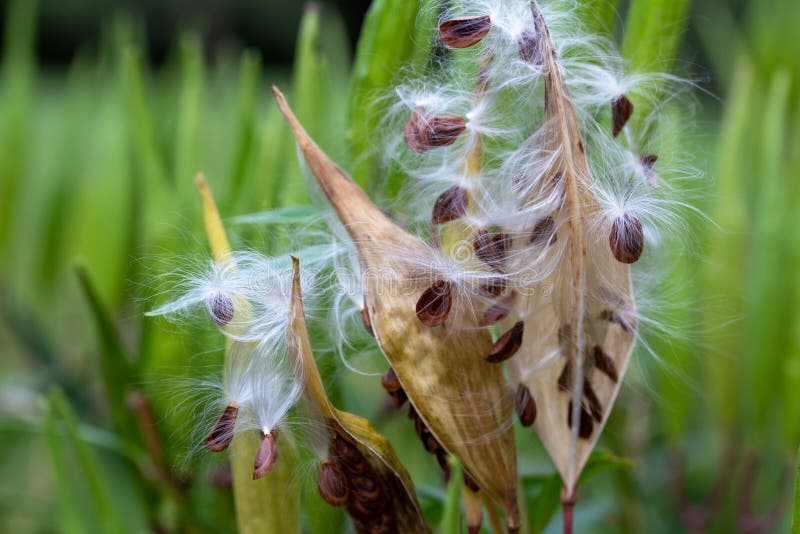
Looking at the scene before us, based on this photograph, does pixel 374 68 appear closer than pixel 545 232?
No

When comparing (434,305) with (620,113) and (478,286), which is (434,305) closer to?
(478,286)

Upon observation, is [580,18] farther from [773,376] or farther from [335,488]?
[773,376]

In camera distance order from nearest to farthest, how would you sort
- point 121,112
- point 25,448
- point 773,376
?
point 773,376, point 121,112, point 25,448

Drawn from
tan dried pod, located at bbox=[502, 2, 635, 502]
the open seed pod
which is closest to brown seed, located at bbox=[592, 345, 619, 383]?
tan dried pod, located at bbox=[502, 2, 635, 502]

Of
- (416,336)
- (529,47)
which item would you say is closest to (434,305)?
(416,336)

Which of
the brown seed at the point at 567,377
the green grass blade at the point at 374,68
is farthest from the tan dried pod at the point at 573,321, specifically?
the green grass blade at the point at 374,68

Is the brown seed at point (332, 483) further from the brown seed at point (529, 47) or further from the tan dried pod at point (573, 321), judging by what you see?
the brown seed at point (529, 47)

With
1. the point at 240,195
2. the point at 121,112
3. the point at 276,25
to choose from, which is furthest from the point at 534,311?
the point at 276,25

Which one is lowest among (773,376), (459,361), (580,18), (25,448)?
(25,448)
